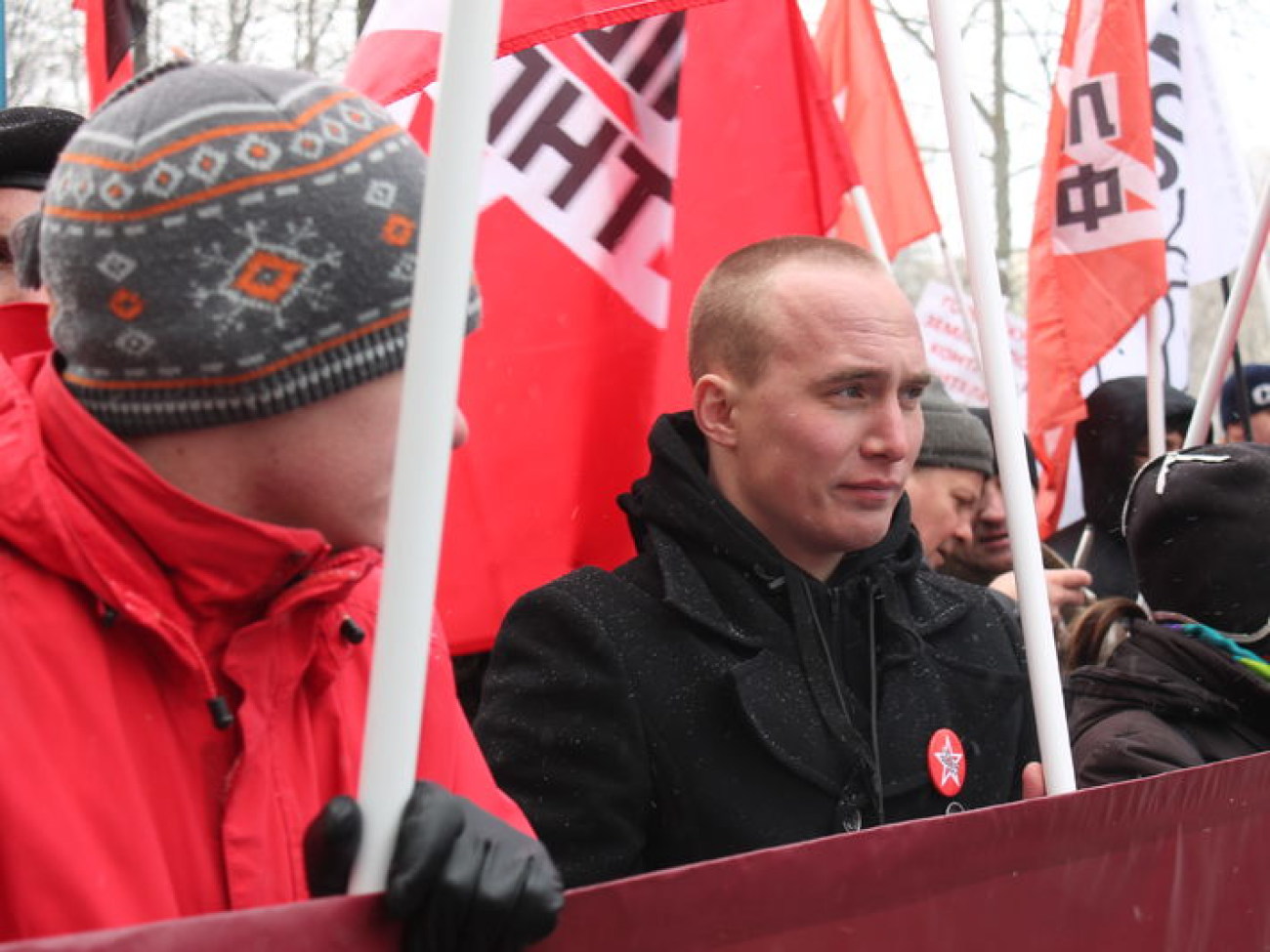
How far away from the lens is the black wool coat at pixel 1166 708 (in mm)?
2848

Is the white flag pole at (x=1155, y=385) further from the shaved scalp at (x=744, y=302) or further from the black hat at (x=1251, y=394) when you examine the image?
the shaved scalp at (x=744, y=302)

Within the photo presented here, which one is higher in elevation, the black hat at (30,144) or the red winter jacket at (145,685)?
the black hat at (30,144)

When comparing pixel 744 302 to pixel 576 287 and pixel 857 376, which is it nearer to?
pixel 857 376

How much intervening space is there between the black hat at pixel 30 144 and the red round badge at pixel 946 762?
177 cm

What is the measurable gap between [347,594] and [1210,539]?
79.5 inches

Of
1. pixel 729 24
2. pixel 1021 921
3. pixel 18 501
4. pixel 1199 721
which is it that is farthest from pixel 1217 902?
pixel 729 24

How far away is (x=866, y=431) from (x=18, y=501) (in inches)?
58.0

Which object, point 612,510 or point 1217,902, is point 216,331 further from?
point 612,510

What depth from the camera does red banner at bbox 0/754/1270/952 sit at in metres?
1.26

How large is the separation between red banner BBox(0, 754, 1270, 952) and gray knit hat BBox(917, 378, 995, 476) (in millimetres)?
2085

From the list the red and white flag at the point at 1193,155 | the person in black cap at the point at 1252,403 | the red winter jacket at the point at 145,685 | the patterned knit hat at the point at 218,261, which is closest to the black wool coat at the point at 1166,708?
the red winter jacket at the point at 145,685

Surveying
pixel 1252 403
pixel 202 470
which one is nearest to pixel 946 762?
pixel 202 470

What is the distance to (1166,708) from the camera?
9.67 feet

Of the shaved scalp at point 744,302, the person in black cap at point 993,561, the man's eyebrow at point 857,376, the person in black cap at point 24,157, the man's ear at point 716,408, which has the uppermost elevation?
the person in black cap at point 24,157
